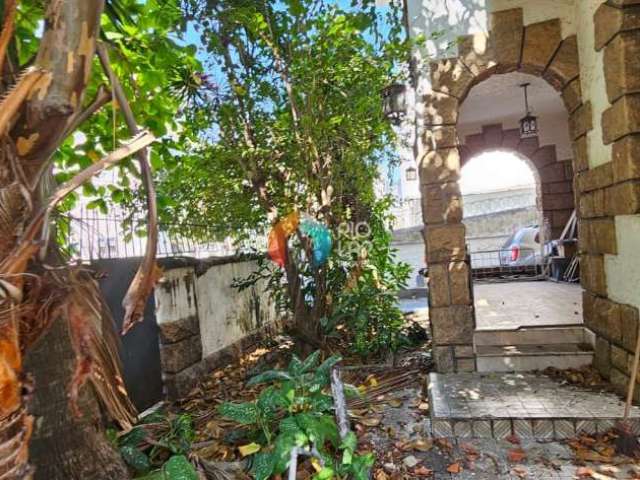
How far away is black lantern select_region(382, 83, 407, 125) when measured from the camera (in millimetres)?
4742

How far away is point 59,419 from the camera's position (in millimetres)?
1945

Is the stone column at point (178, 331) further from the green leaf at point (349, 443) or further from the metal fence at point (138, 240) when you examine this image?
the green leaf at point (349, 443)

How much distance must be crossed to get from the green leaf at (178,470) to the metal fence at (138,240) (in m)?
1.57

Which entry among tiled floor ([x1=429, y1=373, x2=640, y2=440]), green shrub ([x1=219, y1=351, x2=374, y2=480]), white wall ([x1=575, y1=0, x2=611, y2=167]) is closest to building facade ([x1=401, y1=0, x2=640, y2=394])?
white wall ([x1=575, y1=0, x2=611, y2=167])

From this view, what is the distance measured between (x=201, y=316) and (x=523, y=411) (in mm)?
3505

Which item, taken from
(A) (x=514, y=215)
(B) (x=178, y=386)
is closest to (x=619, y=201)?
(B) (x=178, y=386)

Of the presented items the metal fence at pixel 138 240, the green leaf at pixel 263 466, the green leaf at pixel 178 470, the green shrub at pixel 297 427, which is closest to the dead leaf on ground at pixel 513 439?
the green shrub at pixel 297 427

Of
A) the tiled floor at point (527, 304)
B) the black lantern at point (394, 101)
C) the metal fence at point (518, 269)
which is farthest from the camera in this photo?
the metal fence at point (518, 269)

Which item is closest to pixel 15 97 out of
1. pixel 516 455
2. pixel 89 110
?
pixel 89 110

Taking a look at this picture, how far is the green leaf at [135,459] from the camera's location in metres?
2.54

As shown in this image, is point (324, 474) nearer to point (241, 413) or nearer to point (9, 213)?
point (241, 413)

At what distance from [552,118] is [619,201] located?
571 centimetres

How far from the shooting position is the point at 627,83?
309 centimetres

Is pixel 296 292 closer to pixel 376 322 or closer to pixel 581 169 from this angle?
pixel 376 322
